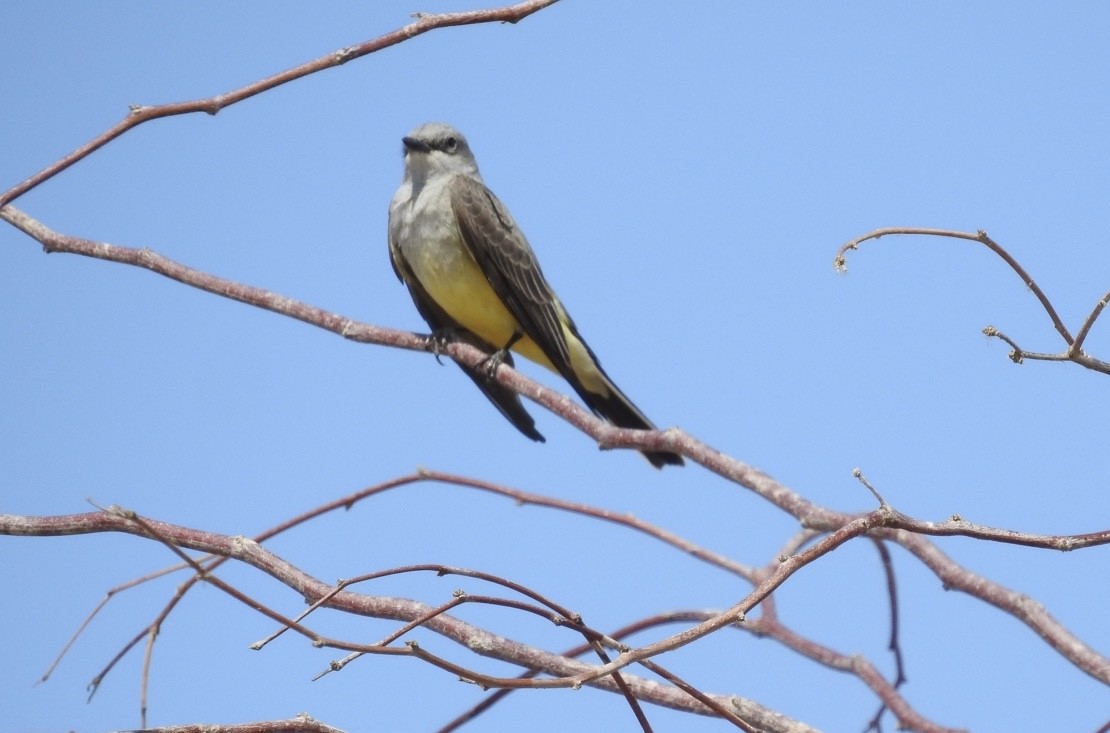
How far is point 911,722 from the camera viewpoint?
351 cm

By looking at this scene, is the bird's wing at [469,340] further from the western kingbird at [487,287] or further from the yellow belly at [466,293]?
the yellow belly at [466,293]

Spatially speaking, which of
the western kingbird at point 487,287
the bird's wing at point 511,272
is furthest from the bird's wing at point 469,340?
the bird's wing at point 511,272

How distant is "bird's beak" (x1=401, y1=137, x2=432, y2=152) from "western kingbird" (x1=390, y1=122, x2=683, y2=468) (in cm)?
19

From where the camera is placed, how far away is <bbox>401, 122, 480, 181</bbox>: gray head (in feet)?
25.0

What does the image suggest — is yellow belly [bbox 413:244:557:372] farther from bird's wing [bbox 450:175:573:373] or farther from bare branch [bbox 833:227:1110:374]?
bare branch [bbox 833:227:1110:374]

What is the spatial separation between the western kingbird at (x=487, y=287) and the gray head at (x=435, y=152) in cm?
10

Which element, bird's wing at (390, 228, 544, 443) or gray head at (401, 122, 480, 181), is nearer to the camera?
bird's wing at (390, 228, 544, 443)

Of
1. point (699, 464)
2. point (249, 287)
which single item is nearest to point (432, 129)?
point (249, 287)

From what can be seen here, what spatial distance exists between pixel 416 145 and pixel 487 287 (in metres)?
1.05

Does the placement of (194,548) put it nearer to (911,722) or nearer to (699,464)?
(699,464)

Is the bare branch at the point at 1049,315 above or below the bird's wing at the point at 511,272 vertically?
below

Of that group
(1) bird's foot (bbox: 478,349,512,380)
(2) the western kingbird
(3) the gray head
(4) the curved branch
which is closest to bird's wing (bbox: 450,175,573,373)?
(2) the western kingbird

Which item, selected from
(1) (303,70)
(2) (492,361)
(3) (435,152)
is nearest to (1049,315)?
(1) (303,70)

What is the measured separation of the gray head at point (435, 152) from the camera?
7609 millimetres
